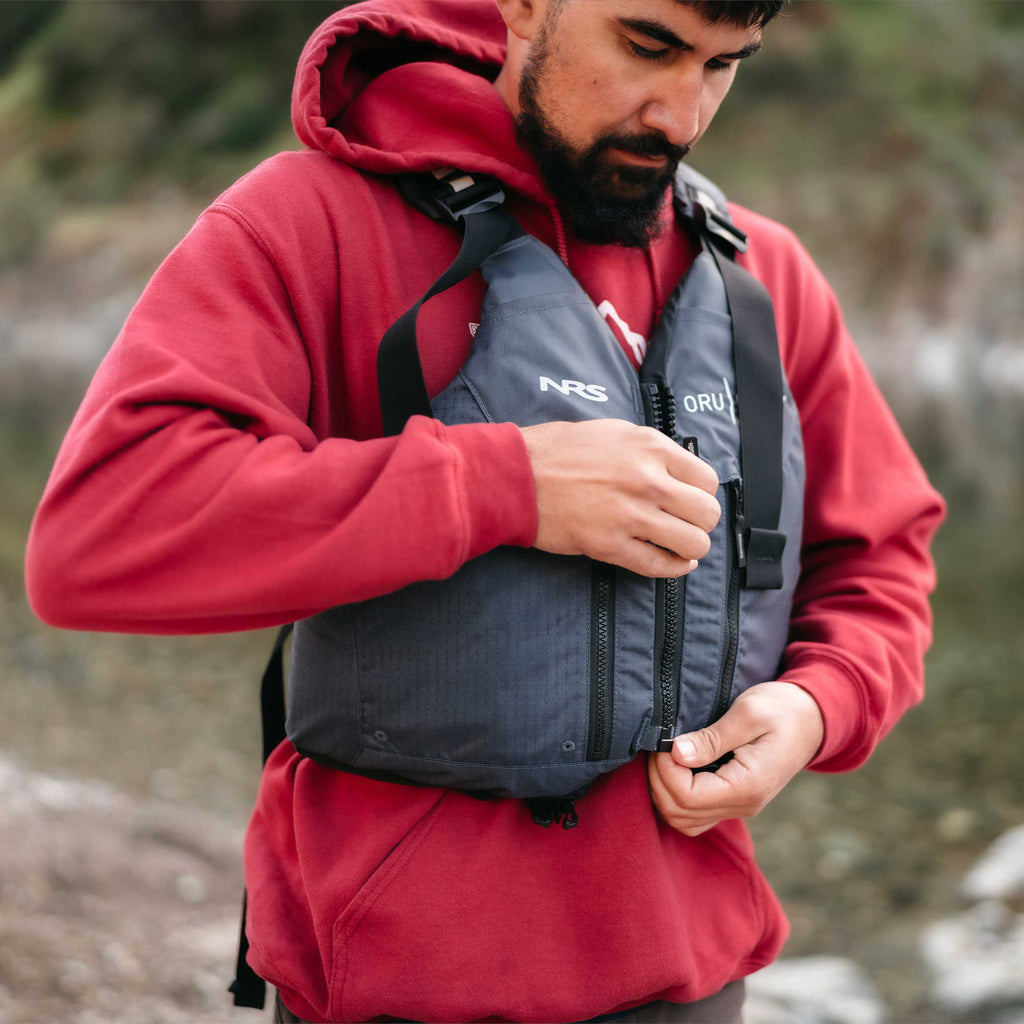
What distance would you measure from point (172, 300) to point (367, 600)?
464 millimetres

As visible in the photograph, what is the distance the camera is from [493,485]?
131cm

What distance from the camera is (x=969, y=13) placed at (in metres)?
30.1

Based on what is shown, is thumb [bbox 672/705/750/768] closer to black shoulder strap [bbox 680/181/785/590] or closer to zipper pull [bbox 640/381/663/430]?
black shoulder strap [bbox 680/181/785/590]

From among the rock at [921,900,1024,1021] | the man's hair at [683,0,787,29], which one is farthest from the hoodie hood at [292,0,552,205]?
the rock at [921,900,1024,1021]

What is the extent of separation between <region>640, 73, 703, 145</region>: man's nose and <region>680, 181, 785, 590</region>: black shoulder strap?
248mm

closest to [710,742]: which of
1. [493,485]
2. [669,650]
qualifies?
[669,650]

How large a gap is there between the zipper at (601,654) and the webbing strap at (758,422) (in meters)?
0.26

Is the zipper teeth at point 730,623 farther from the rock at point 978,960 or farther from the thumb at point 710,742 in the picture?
the rock at point 978,960

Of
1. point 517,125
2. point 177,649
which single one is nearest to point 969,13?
point 177,649

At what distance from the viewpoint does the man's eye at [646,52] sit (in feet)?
5.06

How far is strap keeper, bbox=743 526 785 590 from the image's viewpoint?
1.61 m

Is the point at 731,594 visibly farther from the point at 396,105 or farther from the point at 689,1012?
the point at 396,105

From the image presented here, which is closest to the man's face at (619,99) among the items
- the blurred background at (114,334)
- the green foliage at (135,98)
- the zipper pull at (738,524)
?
the zipper pull at (738,524)

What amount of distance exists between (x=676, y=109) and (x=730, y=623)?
767 mm
